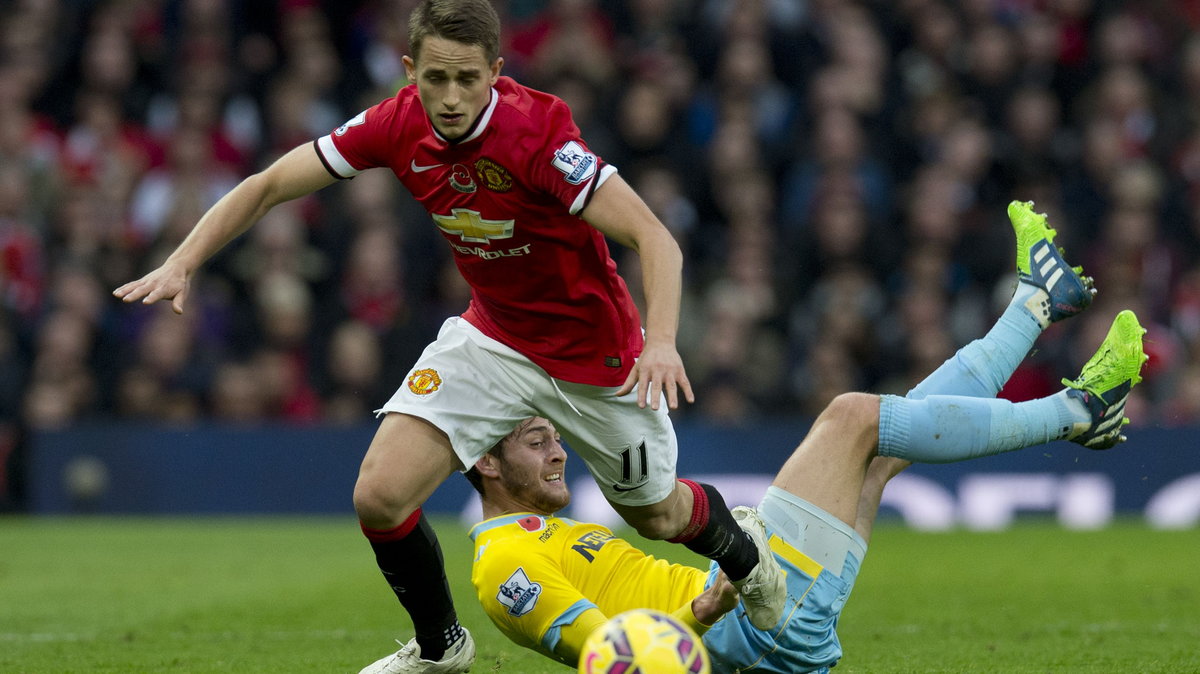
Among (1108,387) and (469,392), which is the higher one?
(1108,387)

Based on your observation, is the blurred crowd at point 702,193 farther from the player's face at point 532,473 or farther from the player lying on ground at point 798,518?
the player's face at point 532,473

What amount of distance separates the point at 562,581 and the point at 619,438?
1.80 ft

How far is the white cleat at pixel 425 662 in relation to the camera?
6.03 meters

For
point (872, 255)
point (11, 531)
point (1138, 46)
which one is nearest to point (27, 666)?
point (11, 531)

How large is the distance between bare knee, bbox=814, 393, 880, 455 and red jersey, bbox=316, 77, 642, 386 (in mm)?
774

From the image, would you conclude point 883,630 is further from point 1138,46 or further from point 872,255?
point 1138,46

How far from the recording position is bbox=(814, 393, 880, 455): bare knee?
5762 mm

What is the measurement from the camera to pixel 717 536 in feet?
18.8

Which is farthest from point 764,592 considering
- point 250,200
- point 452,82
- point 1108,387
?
point 250,200

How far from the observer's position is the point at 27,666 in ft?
20.8

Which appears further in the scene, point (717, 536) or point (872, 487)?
point (872, 487)

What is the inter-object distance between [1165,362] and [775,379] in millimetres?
3014

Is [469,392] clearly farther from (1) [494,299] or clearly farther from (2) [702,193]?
(2) [702,193]

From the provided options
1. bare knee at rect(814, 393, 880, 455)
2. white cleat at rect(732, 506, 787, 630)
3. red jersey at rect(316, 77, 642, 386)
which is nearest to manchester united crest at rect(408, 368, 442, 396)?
red jersey at rect(316, 77, 642, 386)
